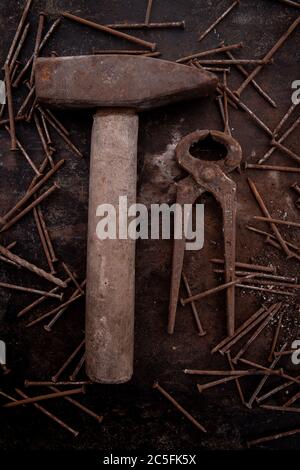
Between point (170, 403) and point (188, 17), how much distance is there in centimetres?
346

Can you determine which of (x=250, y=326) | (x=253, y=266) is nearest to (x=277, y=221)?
(x=253, y=266)

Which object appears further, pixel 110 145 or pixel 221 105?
pixel 221 105

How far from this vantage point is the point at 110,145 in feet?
10.3

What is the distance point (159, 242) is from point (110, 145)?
0.98 meters

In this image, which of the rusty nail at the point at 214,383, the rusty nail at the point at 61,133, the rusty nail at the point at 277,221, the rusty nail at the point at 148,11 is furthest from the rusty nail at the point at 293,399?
the rusty nail at the point at 148,11

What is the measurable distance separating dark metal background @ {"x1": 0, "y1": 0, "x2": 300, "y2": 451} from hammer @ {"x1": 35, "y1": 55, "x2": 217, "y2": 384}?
0.42m

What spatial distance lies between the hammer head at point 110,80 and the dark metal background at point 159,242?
1.35 feet

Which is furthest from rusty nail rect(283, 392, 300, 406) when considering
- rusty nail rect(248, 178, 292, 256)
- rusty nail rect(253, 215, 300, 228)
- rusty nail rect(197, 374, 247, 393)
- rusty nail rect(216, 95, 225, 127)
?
rusty nail rect(216, 95, 225, 127)

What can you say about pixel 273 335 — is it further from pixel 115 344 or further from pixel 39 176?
pixel 39 176

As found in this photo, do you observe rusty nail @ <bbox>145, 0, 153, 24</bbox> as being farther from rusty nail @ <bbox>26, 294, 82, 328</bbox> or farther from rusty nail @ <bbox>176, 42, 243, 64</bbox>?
rusty nail @ <bbox>26, 294, 82, 328</bbox>

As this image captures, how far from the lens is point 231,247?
11.1 ft

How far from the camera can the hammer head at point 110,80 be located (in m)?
3.14

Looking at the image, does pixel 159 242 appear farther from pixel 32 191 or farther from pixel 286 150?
pixel 286 150
